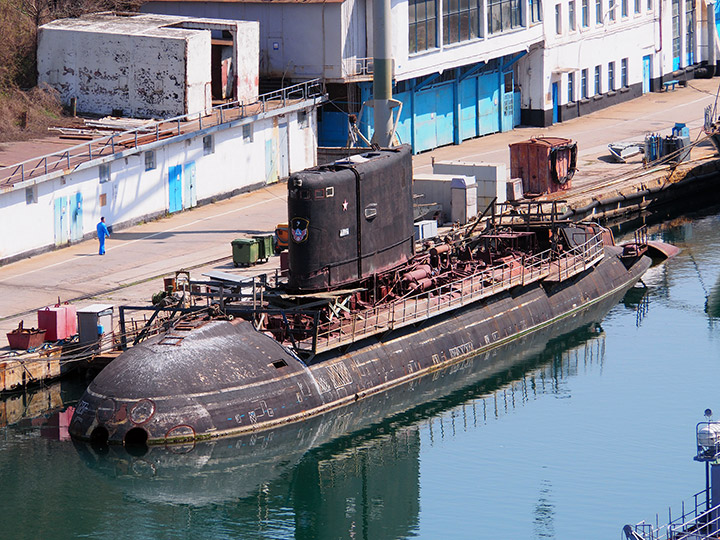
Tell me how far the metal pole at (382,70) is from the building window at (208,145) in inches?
337

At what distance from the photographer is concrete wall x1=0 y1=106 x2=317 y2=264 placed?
201 feet

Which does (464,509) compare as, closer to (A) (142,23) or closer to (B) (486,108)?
(A) (142,23)

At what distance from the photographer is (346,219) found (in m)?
47.8

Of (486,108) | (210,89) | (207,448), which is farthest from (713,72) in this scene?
(207,448)

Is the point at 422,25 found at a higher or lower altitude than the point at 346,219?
higher

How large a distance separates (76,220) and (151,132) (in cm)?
822

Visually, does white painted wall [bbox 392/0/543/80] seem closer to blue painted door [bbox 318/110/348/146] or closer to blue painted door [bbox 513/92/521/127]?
blue painted door [bbox 513/92/521/127]

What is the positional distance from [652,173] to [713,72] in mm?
35497

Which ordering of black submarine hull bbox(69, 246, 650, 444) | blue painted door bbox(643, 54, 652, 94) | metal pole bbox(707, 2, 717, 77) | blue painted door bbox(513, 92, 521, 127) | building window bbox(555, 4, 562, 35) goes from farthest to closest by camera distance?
1. metal pole bbox(707, 2, 717, 77)
2. blue painted door bbox(643, 54, 652, 94)
3. building window bbox(555, 4, 562, 35)
4. blue painted door bbox(513, 92, 521, 127)
5. black submarine hull bbox(69, 246, 650, 444)

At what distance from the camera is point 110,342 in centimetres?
5069

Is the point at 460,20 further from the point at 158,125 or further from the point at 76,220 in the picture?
the point at 76,220

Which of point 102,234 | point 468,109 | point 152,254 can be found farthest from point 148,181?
point 468,109

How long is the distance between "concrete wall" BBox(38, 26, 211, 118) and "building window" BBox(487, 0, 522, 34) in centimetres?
2143

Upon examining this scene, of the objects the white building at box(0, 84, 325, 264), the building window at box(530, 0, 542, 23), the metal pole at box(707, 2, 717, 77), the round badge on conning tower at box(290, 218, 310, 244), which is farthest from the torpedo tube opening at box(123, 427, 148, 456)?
the metal pole at box(707, 2, 717, 77)
